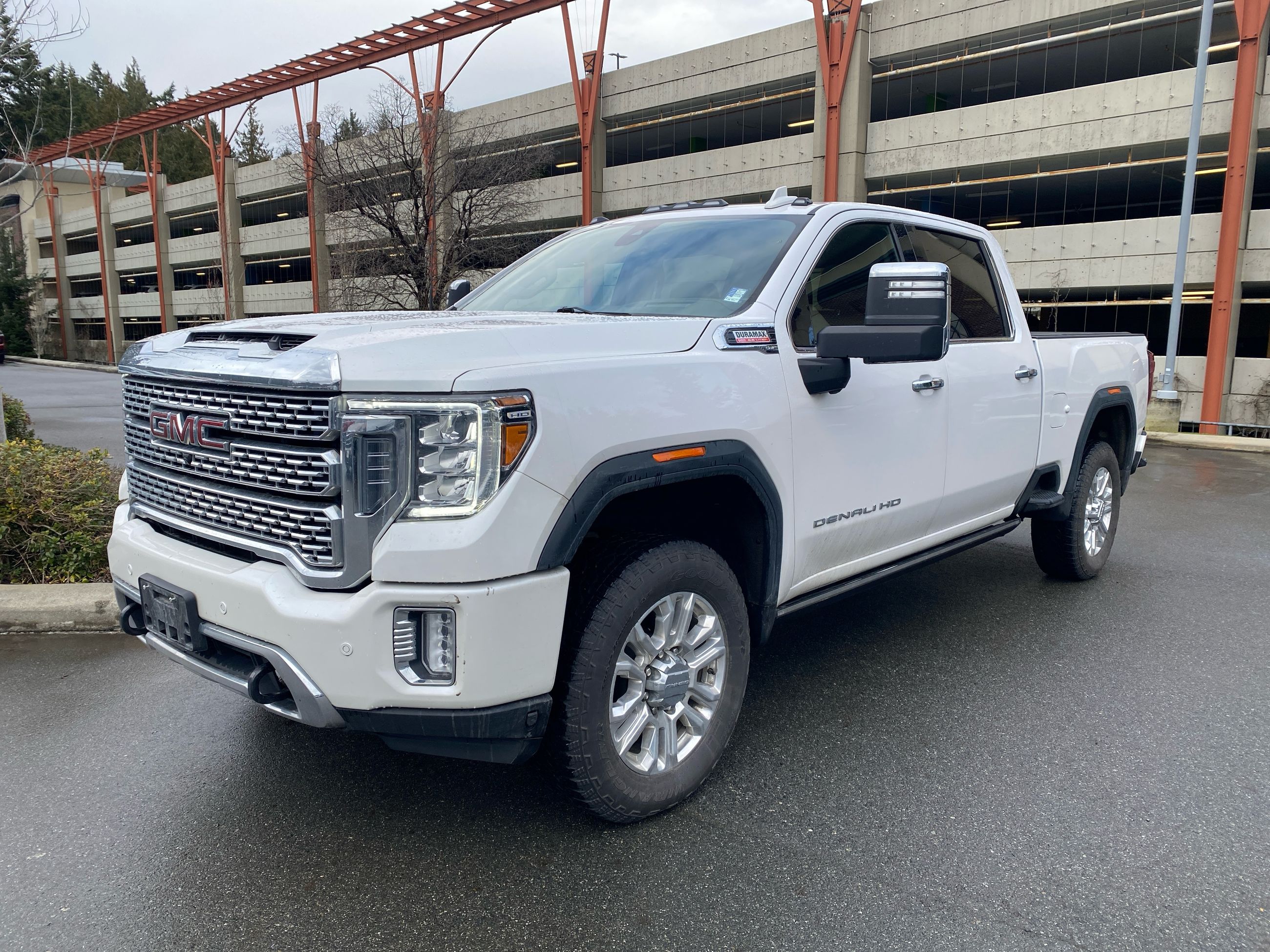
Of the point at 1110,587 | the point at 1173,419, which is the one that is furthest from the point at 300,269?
the point at 1110,587

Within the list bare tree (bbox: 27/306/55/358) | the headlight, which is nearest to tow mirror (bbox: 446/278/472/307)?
the headlight

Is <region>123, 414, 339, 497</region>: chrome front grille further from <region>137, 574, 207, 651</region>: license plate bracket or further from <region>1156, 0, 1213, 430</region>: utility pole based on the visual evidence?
<region>1156, 0, 1213, 430</region>: utility pole

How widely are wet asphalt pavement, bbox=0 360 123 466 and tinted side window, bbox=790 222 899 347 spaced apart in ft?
18.1

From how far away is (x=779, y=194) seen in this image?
409 centimetres

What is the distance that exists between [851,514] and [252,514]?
2.16 metres

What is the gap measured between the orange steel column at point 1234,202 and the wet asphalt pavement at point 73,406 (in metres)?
19.4

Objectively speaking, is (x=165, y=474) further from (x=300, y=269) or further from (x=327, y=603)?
(x=300, y=269)

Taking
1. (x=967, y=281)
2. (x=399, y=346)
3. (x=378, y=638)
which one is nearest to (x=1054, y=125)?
(x=967, y=281)

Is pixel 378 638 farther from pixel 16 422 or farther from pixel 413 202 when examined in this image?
pixel 413 202

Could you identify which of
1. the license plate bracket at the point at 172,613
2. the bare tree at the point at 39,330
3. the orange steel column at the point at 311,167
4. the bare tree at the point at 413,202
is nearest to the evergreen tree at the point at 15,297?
the bare tree at the point at 39,330

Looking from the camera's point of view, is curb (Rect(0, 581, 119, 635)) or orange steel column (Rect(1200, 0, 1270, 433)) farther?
orange steel column (Rect(1200, 0, 1270, 433))

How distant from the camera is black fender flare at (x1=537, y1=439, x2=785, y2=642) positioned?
8.34 ft

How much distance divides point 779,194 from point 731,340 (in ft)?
4.14

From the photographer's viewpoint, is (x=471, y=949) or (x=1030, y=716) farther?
(x=1030, y=716)
